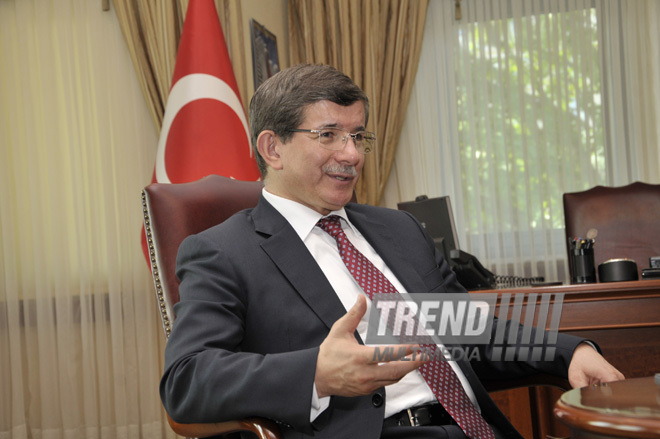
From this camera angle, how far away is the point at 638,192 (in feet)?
10.5

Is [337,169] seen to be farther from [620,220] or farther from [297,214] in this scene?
[620,220]

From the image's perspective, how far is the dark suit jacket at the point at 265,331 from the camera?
1259 millimetres

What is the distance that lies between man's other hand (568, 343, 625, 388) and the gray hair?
2.67ft

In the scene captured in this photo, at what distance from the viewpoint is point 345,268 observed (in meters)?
1.66

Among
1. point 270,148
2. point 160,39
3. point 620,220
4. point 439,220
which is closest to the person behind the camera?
point 270,148

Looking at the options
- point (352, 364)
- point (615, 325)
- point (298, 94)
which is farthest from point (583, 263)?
point (352, 364)

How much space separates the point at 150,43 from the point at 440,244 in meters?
2.31

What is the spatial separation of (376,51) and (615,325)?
3.05m

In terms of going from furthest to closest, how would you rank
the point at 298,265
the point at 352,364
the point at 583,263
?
the point at 583,263
the point at 298,265
the point at 352,364

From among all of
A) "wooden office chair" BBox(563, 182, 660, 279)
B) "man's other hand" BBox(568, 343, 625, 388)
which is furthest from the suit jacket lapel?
"wooden office chair" BBox(563, 182, 660, 279)

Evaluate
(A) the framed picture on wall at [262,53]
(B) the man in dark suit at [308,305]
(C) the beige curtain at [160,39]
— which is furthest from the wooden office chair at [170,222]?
(A) the framed picture on wall at [262,53]

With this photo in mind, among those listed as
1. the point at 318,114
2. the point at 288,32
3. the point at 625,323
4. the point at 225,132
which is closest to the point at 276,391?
the point at 318,114

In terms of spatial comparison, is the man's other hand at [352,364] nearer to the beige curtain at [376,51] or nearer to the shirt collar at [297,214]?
the shirt collar at [297,214]

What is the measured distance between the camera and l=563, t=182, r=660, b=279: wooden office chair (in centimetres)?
312
